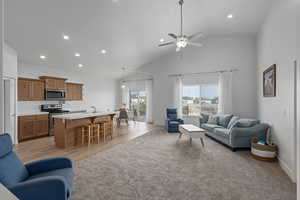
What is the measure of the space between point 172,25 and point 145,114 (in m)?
5.16

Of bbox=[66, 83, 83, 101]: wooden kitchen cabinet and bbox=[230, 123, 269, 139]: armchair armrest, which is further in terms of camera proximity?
bbox=[66, 83, 83, 101]: wooden kitchen cabinet

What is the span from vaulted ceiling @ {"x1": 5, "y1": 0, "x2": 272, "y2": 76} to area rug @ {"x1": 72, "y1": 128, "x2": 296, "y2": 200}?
3472 millimetres

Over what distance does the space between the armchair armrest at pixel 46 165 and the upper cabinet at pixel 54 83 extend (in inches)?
178

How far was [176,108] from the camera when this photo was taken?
6816 mm

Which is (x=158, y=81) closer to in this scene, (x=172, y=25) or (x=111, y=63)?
(x=111, y=63)

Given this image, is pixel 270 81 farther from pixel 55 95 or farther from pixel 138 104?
pixel 55 95

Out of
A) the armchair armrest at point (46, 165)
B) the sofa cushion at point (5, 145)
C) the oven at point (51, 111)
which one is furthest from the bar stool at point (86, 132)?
the sofa cushion at point (5, 145)

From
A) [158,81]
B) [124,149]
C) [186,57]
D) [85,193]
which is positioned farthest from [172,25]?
[85,193]

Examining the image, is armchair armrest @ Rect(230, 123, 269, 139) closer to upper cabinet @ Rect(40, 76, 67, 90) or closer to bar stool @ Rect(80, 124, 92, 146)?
bar stool @ Rect(80, 124, 92, 146)

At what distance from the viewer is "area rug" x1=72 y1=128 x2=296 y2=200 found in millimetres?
2049

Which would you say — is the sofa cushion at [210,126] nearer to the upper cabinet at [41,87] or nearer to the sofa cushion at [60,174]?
the sofa cushion at [60,174]

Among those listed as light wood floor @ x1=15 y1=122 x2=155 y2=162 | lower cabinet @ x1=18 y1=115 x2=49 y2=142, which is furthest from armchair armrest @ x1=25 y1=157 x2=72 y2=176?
lower cabinet @ x1=18 y1=115 x2=49 y2=142

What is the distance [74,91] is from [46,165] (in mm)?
5317

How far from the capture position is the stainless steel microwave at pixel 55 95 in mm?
5482
